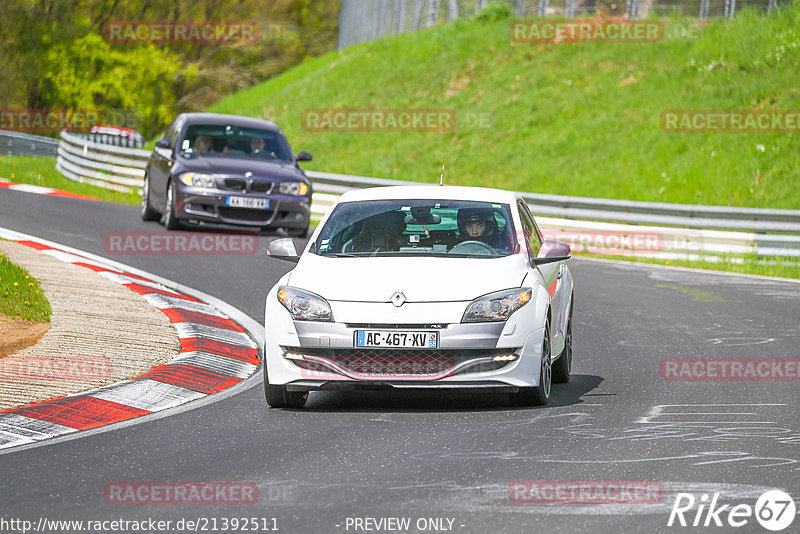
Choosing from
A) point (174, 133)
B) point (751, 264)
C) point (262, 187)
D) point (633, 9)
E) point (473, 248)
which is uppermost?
point (633, 9)

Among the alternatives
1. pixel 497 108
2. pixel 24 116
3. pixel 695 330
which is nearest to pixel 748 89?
pixel 497 108

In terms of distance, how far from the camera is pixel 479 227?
928cm

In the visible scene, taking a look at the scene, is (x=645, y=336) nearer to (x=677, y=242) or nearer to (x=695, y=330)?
(x=695, y=330)

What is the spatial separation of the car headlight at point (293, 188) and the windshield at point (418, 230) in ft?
31.2

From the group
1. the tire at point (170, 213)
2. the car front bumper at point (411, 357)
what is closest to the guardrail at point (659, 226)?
the tire at point (170, 213)

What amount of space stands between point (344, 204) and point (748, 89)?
23079 mm

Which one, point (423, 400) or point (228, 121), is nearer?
point (423, 400)

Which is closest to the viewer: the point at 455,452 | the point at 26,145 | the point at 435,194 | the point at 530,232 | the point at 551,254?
the point at 455,452

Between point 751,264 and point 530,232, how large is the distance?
1140 cm

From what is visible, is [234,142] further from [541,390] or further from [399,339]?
[399,339]

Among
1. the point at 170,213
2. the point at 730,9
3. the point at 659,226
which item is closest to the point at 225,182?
the point at 170,213

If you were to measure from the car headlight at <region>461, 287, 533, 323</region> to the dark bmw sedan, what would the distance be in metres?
10.8

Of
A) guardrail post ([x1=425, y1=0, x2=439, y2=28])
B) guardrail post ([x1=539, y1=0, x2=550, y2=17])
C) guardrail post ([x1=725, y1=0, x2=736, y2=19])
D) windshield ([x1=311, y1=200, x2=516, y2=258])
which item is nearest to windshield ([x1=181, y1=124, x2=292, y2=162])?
windshield ([x1=311, y1=200, x2=516, y2=258])

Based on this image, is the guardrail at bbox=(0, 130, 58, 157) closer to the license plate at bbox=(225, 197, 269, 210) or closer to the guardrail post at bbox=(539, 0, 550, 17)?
the guardrail post at bbox=(539, 0, 550, 17)
